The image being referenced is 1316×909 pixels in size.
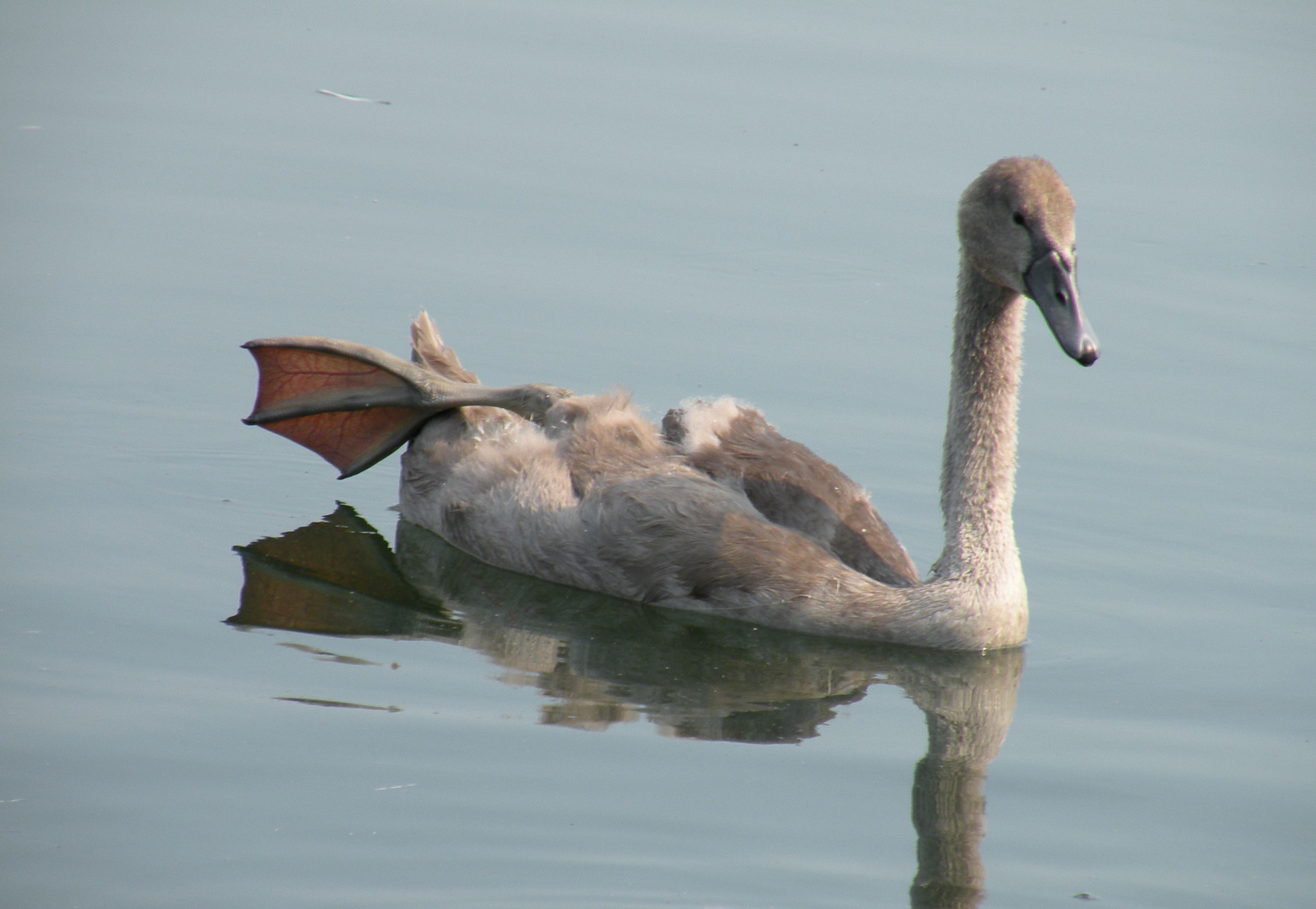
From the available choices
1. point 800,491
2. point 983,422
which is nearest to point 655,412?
point 800,491

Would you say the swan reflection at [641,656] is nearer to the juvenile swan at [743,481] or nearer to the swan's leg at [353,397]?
the juvenile swan at [743,481]

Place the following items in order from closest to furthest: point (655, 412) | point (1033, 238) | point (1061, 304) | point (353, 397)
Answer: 1. point (1061, 304)
2. point (1033, 238)
3. point (353, 397)
4. point (655, 412)

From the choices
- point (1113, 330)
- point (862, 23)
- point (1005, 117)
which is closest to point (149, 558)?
point (1113, 330)

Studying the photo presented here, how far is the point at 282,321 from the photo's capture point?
368 inches

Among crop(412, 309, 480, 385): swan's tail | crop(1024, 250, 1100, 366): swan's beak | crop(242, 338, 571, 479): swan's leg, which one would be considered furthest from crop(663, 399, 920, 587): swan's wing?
crop(412, 309, 480, 385): swan's tail

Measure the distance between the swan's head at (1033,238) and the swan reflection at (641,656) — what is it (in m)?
1.32

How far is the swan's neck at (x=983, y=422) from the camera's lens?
6.77 metres

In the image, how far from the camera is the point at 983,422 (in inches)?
271

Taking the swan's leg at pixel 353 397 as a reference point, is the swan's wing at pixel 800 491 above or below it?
below

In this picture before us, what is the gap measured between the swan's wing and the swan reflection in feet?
1.51

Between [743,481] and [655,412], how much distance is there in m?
1.55

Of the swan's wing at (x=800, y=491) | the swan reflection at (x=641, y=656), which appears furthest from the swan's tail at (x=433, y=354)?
the swan's wing at (x=800, y=491)

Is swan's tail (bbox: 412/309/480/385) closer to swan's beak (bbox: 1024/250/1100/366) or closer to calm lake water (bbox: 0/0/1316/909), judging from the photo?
calm lake water (bbox: 0/0/1316/909)

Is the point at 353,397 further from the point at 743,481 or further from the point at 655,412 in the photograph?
the point at 743,481
